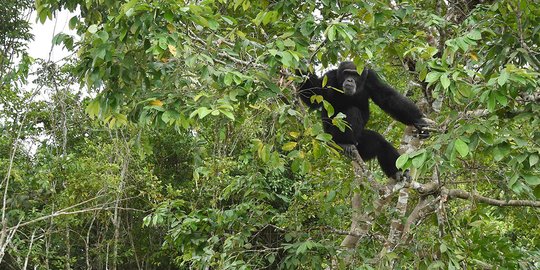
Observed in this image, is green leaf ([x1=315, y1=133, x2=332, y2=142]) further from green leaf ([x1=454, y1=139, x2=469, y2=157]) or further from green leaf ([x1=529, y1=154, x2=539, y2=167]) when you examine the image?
green leaf ([x1=529, y1=154, x2=539, y2=167])

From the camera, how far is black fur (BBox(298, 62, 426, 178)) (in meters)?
5.65

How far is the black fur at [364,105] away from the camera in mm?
5648

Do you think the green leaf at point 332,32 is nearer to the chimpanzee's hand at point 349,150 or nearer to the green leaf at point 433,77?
the green leaf at point 433,77

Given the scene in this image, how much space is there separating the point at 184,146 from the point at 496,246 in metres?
8.14

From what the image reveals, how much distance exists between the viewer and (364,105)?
Result: 6.10 metres

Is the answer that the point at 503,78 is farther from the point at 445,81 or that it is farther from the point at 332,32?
the point at 332,32

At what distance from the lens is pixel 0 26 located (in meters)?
8.44

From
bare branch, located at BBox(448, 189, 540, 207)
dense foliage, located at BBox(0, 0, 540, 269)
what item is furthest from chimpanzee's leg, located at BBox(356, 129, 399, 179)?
bare branch, located at BBox(448, 189, 540, 207)

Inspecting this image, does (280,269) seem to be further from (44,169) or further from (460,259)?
(44,169)

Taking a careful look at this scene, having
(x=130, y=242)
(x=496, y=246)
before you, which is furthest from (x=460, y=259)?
(x=130, y=242)

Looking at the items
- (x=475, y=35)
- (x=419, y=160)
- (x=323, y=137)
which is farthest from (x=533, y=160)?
(x=323, y=137)

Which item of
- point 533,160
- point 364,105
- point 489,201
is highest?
point 533,160

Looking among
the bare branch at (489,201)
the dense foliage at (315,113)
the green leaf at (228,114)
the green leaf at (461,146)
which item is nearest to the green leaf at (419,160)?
the dense foliage at (315,113)

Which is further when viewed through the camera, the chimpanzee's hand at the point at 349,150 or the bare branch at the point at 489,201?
the chimpanzee's hand at the point at 349,150
